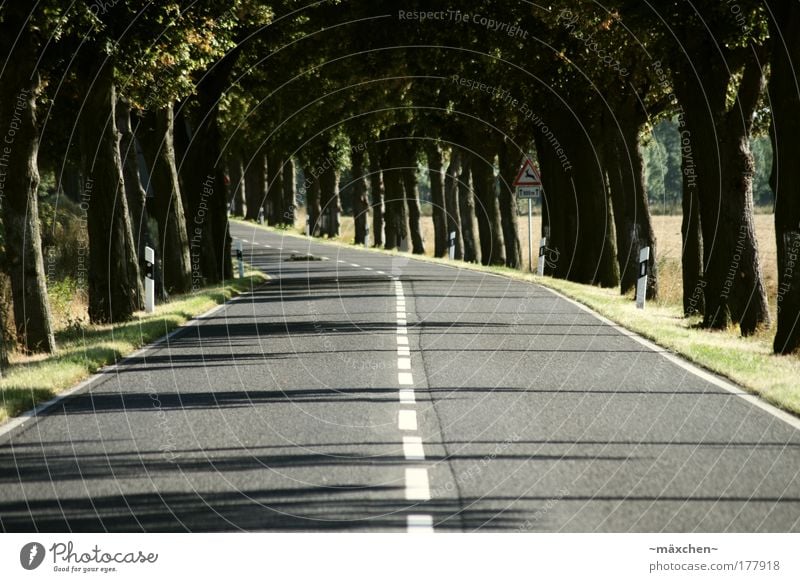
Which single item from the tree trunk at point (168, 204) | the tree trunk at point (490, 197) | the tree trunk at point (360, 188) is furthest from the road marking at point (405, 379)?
the tree trunk at point (360, 188)

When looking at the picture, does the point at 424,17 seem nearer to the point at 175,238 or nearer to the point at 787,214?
the point at 175,238

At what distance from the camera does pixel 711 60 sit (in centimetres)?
2062

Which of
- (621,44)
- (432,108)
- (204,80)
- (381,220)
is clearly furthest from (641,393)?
(381,220)

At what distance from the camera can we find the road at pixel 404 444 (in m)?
7.30

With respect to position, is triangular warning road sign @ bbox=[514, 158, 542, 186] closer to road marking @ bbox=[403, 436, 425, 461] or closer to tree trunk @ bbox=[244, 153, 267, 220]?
road marking @ bbox=[403, 436, 425, 461]

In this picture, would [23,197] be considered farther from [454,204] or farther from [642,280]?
[454,204]

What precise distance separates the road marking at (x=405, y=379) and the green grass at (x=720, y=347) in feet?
10.9

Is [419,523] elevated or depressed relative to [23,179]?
depressed

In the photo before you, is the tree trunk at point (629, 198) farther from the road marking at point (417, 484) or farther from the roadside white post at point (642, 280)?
the road marking at point (417, 484)

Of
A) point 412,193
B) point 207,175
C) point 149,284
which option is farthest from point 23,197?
point 412,193

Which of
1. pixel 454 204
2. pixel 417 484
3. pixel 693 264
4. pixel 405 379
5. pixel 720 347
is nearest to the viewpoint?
pixel 417 484

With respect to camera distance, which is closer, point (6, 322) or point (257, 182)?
point (6, 322)

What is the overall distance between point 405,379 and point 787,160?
20.7 feet

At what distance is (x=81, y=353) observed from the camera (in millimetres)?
16031
